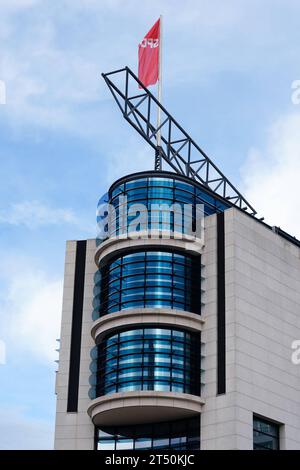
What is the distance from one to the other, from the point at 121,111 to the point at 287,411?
32894mm

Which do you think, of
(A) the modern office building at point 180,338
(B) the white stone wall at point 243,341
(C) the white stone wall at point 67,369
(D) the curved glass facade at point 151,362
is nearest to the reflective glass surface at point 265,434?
(A) the modern office building at point 180,338

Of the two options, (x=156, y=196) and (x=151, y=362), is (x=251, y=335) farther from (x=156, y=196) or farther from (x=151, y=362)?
(x=156, y=196)

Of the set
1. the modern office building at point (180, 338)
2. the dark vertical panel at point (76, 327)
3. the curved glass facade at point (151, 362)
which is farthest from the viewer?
the dark vertical panel at point (76, 327)

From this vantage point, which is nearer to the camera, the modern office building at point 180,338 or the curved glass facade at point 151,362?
the modern office building at point 180,338

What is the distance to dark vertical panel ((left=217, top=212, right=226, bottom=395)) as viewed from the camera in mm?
69750

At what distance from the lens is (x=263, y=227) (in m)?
77.9

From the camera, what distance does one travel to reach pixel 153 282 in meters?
72.6

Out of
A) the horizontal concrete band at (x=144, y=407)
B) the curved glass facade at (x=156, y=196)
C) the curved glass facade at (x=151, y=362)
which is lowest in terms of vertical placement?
the horizontal concrete band at (x=144, y=407)

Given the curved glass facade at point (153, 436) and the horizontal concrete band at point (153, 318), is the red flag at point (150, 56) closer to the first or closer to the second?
the horizontal concrete band at point (153, 318)

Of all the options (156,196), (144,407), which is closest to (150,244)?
(156,196)

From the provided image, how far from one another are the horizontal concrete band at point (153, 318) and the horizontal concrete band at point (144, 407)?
5775 mm

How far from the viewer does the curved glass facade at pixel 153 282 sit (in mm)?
72375
